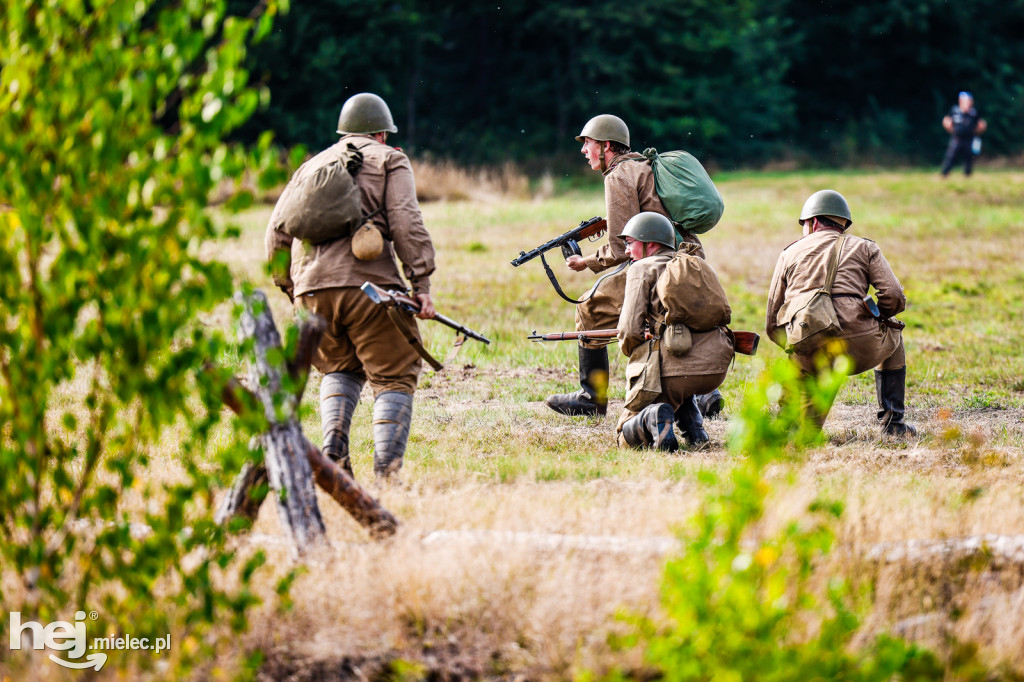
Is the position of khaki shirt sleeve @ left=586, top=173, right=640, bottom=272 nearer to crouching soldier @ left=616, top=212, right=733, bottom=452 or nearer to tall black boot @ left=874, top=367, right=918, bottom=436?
crouching soldier @ left=616, top=212, right=733, bottom=452

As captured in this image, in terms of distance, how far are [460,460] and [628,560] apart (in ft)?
7.46

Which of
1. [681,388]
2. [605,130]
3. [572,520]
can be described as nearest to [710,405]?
[681,388]

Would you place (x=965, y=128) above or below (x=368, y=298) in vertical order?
above

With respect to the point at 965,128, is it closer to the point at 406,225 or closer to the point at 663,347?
the point at 663,347

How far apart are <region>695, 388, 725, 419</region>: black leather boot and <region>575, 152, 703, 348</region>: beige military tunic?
91cm

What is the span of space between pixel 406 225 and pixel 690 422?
7.96 feet

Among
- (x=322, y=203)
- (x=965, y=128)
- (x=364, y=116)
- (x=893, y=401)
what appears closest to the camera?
→ (x=322, y=203)

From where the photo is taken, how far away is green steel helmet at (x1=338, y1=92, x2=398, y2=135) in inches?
228

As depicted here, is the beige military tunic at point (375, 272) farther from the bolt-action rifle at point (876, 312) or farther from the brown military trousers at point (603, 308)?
the bolt-action rifle at point (876, 312)

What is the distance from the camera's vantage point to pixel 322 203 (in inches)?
211

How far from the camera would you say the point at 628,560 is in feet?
13.2

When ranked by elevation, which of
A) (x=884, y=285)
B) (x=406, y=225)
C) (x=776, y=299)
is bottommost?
(x=776, y=299)

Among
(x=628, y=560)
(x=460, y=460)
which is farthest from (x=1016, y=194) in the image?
(x=628, y=560)

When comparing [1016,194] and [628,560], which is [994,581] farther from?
[1016,194]
